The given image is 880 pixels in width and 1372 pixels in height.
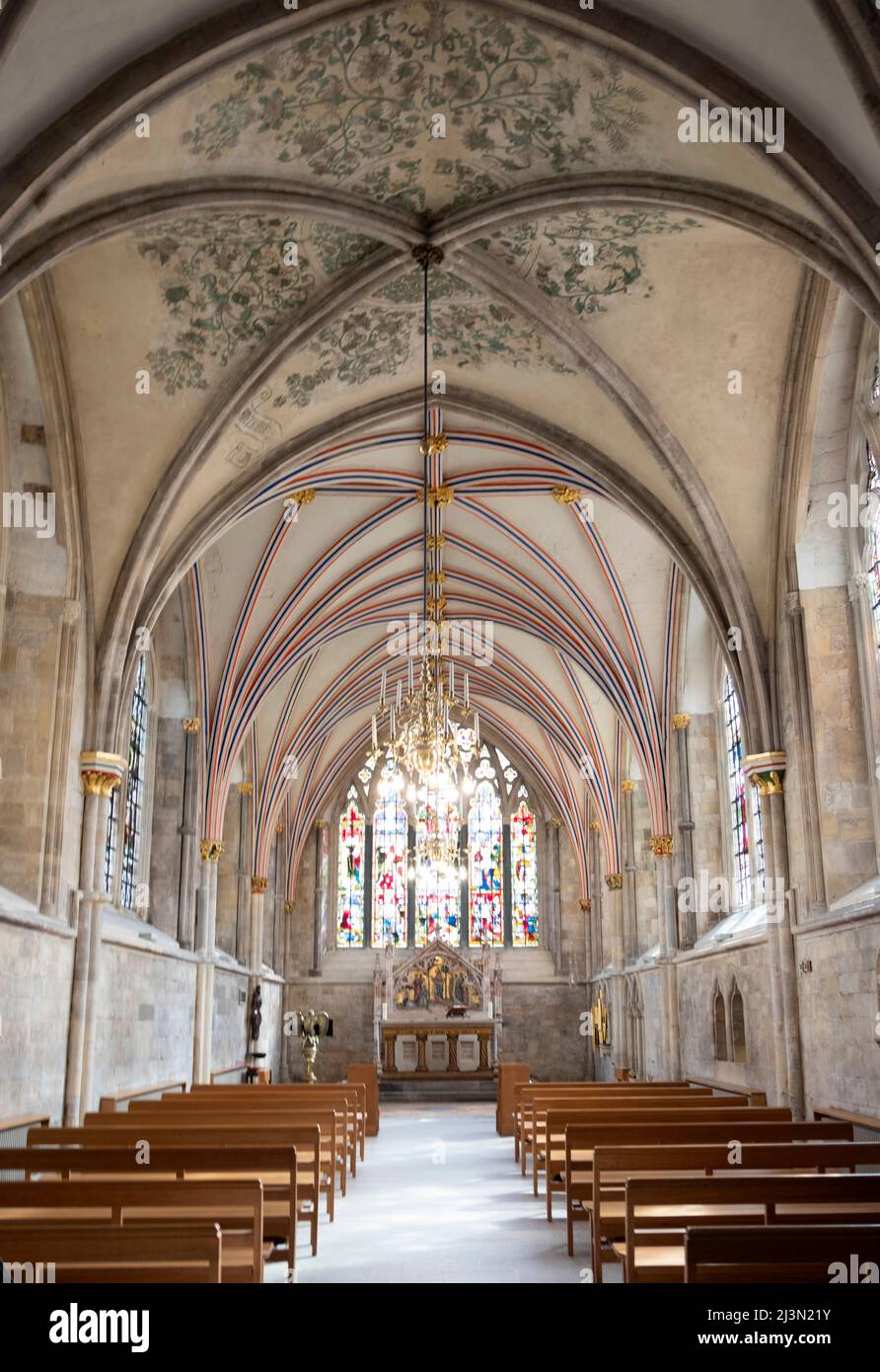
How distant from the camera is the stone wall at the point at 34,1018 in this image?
11.4 metres

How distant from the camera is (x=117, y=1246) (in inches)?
190

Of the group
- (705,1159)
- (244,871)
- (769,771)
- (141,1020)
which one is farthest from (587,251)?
(244,871)

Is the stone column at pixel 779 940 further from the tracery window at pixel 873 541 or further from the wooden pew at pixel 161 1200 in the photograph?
the wooden pew at pixel 161 1200

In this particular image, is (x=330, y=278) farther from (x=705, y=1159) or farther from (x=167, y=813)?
(x=167, y=813)

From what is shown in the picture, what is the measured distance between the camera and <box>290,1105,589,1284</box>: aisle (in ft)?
26.5

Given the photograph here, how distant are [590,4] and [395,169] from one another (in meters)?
2.84

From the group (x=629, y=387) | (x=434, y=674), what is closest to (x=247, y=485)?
(x=434, y=674)

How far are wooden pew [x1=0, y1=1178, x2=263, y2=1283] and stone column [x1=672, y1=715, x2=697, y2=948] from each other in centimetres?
1408

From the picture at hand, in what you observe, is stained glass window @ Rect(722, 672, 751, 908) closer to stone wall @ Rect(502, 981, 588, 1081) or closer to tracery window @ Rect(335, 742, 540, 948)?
tracery window @ Rect(335, 742, 540, 948)

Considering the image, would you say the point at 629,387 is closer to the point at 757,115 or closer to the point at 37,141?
the point at 757,115

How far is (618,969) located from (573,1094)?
11.9 meters

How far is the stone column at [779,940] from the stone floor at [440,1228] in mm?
3058

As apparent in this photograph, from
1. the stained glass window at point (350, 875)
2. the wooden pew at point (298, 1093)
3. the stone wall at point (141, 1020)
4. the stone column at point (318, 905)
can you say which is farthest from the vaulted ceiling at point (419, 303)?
the stained glass window at point (350, 875)

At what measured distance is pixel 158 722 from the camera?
20.1m
